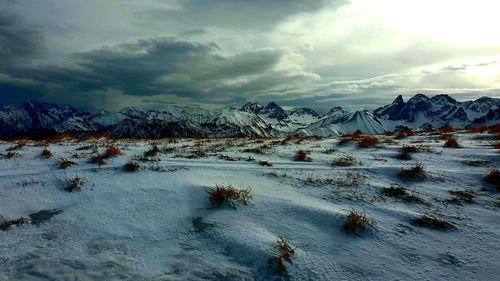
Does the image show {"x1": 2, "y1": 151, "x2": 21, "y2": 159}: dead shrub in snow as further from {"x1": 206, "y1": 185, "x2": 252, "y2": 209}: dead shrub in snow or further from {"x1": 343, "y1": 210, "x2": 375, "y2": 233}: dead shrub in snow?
{"x1": 343, "y1": 210, "x2": 375, "y2": 233}: dead shrub in snow

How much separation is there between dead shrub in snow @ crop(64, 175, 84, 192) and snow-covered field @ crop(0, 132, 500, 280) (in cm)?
14

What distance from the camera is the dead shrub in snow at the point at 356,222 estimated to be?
7330mm

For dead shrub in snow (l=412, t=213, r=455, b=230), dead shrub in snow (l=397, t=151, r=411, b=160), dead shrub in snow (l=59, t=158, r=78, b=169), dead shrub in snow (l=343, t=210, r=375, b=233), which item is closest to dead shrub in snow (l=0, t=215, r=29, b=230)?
dead shrub in snow (l=59, t=158, r=78, b=169)

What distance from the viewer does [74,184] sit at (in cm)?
952

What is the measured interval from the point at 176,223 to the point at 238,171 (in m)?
3.90

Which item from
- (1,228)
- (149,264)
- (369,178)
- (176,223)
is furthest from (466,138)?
(1,228)

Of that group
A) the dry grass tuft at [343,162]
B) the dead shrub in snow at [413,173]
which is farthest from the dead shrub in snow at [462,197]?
the dry grass tuft at [343,162]

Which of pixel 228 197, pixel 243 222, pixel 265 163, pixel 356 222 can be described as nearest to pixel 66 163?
pixel 228 197

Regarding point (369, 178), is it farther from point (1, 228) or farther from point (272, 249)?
point (1, 228)

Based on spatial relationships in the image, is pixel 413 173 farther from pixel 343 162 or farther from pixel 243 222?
pixel 243 222

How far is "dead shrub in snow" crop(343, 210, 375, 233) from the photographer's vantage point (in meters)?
7.33

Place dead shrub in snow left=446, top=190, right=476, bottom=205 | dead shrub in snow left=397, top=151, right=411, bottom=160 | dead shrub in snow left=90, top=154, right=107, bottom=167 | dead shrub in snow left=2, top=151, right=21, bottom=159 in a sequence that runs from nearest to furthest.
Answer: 1. dead shrub in snow left=446, top=190, right=476, bottom=205
2. dead shrub in snow left=90, top=154, right=107, bottom=167
3. dead shrub in snow left=2, top=151, right=21, bottom=159
4. dead shrub in snow left=397, top=151, right=411, bottom=160

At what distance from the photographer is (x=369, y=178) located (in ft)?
35.2

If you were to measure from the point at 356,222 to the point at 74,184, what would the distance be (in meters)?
7.31
